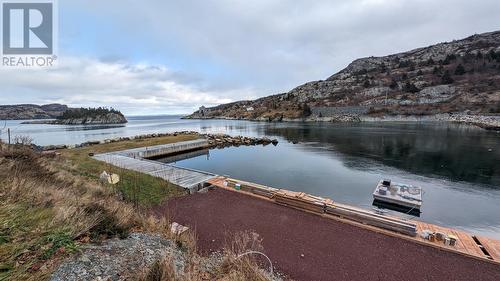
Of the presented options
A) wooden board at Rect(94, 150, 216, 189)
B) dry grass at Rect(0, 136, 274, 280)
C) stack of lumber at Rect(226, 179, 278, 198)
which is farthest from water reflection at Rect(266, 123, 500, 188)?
dry grass at Rect(0, 136, 274, 280)

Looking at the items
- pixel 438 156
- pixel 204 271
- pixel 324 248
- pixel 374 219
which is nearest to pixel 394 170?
pixel 438 156

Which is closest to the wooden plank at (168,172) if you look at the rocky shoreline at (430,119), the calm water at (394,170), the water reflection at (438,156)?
the calm water at (394,170)

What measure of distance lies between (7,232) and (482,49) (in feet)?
563

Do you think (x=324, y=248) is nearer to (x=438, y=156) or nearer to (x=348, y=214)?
(x=348, y=214)

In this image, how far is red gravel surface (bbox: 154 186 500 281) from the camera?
7137 mm

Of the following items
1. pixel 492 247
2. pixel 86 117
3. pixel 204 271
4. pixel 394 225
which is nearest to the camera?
pixel 204 271

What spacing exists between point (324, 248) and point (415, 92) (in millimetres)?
111596

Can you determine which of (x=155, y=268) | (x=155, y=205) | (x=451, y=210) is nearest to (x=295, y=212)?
(x=155, y=205)

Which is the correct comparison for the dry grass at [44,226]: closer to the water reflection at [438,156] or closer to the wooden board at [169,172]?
the wooden board at [169,172]

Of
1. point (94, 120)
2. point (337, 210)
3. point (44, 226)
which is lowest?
point (337, 210)

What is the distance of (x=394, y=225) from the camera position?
31.5 feet

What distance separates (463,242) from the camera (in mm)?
8945

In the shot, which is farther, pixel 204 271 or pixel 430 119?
pixel 430 119

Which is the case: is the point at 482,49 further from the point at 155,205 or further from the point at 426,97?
the point at 155,205
